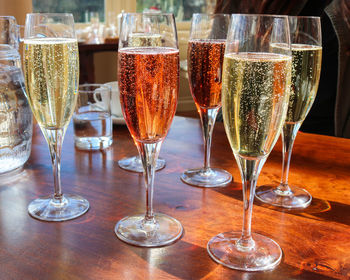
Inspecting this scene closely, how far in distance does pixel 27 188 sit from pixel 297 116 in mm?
528

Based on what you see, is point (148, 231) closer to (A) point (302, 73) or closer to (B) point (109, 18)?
(A) point (302, 73)

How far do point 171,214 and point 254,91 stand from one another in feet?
0.88

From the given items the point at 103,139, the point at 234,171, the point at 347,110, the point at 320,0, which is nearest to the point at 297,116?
the point at 234,171

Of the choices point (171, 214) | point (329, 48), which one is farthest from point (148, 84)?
point (329, 48)

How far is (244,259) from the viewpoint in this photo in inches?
22.4

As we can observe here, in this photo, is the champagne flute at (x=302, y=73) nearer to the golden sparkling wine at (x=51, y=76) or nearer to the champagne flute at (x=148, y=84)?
the champagne flute at (x=148, y=84)

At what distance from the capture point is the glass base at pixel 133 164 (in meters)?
0.89

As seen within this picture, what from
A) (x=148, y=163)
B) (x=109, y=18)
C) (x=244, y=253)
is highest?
(x=109, y=18)

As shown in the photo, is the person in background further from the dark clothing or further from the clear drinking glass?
the clear drinking glass

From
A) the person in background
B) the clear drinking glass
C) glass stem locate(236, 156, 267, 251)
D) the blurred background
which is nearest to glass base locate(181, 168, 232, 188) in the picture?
the clear drinking glass

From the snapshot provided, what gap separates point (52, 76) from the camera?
67cm

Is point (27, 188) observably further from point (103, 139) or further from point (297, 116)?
point (297, 116)

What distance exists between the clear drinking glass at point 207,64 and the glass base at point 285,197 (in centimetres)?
8

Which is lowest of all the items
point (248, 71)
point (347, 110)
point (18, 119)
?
point (347, 110)
